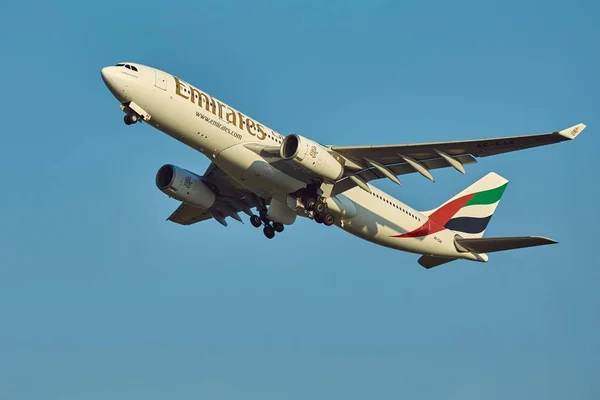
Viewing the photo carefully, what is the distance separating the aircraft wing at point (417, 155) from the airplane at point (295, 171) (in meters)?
0.04

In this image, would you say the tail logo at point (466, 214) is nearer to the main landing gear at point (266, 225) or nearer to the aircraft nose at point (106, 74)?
the main landing gear at point (266, 225)

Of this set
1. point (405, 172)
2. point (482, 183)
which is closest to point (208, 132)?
point (405, 172)

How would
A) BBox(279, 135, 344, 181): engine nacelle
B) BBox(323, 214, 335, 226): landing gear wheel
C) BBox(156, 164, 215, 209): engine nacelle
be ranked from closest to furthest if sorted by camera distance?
BBox(279, 135, 344, 181): engine nacelle
BBox(323, 214, 335, 226): landing gear wheel
BBox(156, 164, 215, 209): engine nacelle

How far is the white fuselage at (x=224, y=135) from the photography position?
1430 inches

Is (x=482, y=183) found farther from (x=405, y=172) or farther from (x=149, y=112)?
(x=149, y=112)

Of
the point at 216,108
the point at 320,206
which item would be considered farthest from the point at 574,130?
the point at 216,108

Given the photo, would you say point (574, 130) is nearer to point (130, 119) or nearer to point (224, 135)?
point (224, 135)

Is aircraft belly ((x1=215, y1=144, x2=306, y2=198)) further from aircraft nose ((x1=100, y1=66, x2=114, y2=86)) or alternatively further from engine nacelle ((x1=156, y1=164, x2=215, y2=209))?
aircraft nose ((x1=100, y1=66, x2=114, y2=86))

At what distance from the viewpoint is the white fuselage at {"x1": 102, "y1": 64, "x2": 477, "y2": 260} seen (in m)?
36.3

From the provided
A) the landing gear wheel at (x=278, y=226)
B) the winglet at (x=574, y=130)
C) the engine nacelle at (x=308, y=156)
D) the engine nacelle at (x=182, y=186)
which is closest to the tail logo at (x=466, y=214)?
the landing gear wheel at (x=278, y=226)

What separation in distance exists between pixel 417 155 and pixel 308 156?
440 cm

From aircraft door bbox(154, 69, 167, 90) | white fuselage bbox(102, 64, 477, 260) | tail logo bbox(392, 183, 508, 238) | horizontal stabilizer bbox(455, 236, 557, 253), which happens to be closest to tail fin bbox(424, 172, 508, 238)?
tail logo bbox(392, 183, 508, 238)

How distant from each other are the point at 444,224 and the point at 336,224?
6.84 m

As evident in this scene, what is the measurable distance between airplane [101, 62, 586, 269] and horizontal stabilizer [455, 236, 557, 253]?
55mm
